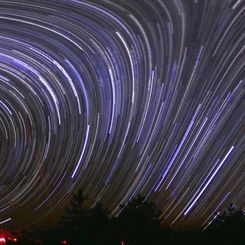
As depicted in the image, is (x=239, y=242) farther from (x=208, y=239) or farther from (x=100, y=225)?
(x=100, y=225)

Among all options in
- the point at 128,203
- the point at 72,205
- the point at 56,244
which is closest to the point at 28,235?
the point at 72,205

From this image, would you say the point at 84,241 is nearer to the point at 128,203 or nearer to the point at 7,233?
the point at 128,203

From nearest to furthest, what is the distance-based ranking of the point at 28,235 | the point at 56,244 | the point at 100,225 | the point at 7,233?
the point at 56,244 < the point at 100,225 < the point at 28,235 < the point at 7,233

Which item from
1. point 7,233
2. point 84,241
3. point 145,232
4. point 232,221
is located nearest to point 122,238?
point 145,232

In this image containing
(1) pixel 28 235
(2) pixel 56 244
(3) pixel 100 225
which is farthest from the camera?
(1) pixel 28 235

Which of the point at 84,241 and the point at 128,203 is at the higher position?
the point at 128,203

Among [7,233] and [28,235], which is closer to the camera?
[28,235]
